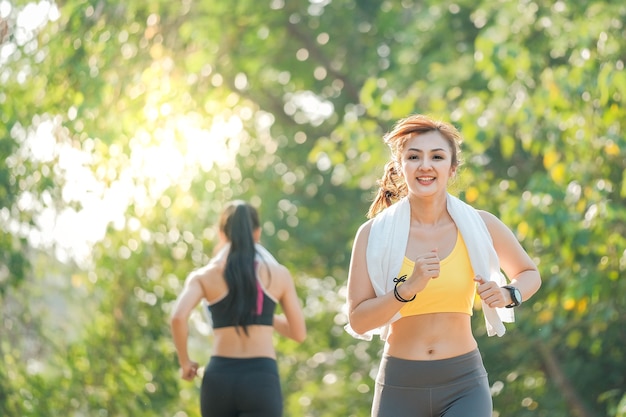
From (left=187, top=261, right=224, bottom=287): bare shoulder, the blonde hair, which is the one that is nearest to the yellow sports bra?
the blonde hair

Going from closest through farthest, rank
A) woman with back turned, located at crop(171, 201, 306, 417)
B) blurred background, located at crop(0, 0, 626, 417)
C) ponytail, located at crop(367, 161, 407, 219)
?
ponytail, located at crop(367, 161, 407, 219)
woman with back turned, located at crop(171, 201, 306, 417)
blurred background, located at crop(0, 0, 626, 417)

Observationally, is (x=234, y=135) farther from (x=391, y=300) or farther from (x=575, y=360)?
(x=391, y=300)

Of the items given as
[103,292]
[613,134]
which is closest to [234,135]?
[103,292]

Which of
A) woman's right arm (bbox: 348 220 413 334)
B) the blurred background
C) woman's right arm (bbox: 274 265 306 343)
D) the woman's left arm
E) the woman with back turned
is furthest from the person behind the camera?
the blurred background

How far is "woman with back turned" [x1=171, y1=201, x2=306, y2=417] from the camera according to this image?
6.50 metres

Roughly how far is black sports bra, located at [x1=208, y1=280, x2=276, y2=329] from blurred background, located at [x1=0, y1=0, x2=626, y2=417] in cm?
152

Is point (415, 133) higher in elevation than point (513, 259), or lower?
higher

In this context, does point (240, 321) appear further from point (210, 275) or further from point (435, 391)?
point (435, 391)

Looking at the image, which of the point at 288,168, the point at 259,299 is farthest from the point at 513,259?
the point at 288,168

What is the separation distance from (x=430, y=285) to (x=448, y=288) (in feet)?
0.19

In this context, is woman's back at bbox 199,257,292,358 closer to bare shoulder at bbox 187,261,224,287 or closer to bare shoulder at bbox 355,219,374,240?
bare shoulder at bbox 187,261,224,287

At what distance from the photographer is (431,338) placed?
170 inches

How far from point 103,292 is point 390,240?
7605mm

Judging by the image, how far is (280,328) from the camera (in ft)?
22.5
